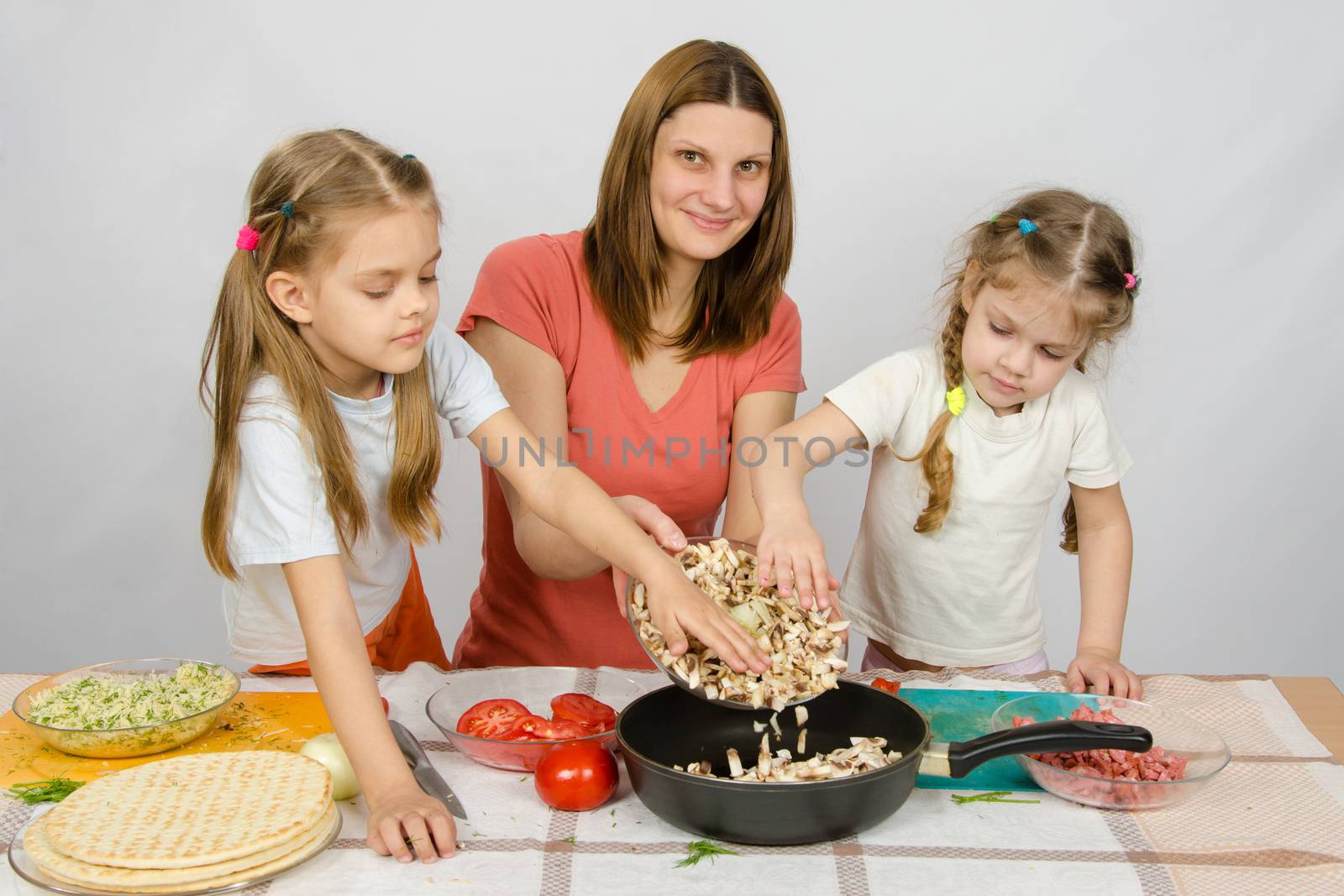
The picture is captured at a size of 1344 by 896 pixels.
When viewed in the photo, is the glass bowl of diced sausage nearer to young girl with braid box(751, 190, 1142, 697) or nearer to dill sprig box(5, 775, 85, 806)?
young girl with braid box(751, 190, 1142, 697)

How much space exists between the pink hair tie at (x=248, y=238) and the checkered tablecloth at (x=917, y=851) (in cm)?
72

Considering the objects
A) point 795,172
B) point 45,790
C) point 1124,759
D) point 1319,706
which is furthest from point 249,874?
point 795,172

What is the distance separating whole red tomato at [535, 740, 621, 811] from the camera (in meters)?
1.38

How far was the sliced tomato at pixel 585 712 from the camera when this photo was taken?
154 centimetres

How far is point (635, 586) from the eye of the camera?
A: 1.60 meters

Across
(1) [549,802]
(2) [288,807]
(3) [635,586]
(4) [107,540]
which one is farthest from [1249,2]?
(4) [107,540]

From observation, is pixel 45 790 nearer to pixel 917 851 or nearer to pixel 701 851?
pixel 701 851

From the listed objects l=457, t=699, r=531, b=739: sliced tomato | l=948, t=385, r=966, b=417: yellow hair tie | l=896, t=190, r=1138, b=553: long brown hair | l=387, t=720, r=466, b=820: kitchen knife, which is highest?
l=896, t=190, r=1138, b=553: long brown hair

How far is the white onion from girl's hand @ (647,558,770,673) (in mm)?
393

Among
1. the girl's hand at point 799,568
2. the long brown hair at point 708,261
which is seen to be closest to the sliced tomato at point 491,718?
the girl's hand at point 799,568

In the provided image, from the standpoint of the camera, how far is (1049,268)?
1.91 m

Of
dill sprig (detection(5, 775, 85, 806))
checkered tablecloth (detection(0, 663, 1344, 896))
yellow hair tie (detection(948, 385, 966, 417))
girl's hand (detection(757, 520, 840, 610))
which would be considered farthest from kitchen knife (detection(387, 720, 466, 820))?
yellow hair tie (detection(948, 385, 966, 417))

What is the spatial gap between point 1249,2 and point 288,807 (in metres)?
2.71

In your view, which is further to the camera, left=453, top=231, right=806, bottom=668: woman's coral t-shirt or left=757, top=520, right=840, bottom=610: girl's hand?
left=453, top=231, right=806, bottom=668: woman's coral t-shirt
